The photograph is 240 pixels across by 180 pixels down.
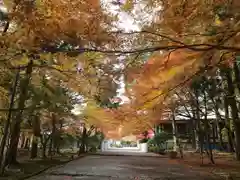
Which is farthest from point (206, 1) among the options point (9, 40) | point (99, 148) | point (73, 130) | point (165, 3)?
point (99, 148)

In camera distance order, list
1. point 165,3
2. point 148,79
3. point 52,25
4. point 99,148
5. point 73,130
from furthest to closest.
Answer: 1. point 99,148
2. point 73,130
3. point 148,79
4. point 165,3
5. point 52,25

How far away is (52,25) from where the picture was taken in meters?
4.49

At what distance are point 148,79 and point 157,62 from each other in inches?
18.6

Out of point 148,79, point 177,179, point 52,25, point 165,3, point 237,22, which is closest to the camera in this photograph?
point 237,22

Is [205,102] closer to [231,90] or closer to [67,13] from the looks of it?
[231,90]

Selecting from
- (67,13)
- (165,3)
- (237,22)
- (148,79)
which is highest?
(165,3)

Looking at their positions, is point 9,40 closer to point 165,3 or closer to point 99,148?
point 165,3

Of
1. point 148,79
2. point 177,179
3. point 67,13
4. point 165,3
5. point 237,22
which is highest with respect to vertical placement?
point 165,3

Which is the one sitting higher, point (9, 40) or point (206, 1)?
point (206, 1)

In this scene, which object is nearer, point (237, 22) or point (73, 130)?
point (237, 22)

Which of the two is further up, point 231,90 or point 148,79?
point 231,90

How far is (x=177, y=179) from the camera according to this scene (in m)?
9.02

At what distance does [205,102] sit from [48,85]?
30.6 ft

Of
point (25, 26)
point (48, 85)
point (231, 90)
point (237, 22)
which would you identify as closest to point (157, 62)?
point (237, 22)
